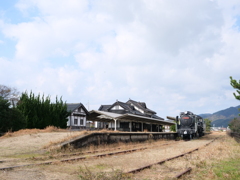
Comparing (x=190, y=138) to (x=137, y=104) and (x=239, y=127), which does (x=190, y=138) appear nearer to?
(x=239, y=127)

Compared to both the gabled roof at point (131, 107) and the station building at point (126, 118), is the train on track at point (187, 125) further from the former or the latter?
the gabled roof at point (131, 107)

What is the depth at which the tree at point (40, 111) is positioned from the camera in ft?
86.1

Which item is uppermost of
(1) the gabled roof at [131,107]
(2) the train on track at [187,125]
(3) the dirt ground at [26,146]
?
(1) the gabled roof at [131,107]

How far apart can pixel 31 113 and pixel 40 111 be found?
3.69 feet

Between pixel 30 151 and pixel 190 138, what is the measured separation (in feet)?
65.7

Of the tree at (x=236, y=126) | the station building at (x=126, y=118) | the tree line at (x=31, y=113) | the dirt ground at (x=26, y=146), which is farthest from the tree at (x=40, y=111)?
the tree at (x=236, y=126)

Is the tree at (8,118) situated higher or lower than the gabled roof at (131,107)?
lower

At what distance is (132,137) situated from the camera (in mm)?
17969

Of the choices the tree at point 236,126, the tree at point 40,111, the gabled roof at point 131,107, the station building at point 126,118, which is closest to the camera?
the tree at point 40,111

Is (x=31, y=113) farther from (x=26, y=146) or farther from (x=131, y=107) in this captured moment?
(x=131, y=107)

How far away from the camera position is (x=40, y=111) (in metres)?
27.5

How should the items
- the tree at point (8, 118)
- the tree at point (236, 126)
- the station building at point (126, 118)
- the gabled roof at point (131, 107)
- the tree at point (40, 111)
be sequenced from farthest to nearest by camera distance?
1. the gabled roof at point (131, 107)
2. the tree at point (236, 126)
3. the station building at point (126, 118)
4. the tree at point (40, 111)
5. the tree at point (8, 118)

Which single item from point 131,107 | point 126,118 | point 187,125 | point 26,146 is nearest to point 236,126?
point 187,125

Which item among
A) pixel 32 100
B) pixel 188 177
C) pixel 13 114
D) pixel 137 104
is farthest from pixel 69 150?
pixel 137 104
